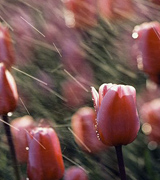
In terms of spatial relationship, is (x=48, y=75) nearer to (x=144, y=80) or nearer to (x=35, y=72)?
(x=35, y=72)

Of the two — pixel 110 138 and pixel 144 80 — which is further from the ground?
pixel 110 138

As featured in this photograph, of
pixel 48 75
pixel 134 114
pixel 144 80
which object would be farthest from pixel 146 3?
pixel 134 114

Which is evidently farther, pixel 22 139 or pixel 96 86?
pixel 96 86

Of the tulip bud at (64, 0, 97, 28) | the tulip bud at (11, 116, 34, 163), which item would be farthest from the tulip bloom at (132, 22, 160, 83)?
the tulip bud at (64, 0, 97, 28)

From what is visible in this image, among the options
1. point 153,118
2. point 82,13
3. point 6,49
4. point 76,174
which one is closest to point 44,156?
point 76,174

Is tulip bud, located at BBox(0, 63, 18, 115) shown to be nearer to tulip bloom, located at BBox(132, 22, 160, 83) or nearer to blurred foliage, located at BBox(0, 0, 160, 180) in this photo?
blurred foliage, located at BBox(0, 0, 160, 180)

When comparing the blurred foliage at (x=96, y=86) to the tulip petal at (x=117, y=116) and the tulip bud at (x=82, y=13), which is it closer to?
the tulip bud at (x=82, y=13)

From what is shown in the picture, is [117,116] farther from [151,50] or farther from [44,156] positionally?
[151,50]
